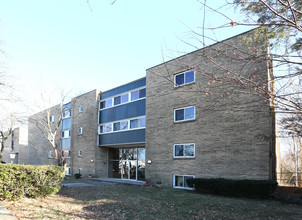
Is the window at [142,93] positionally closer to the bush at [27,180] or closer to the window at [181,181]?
the window at [181,181]

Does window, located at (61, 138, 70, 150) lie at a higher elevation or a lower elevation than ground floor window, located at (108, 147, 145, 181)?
higher

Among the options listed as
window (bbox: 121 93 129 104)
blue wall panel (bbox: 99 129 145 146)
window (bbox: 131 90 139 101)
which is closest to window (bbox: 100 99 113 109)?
window (bbox: 121 93 129 104)

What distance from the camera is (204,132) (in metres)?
15.0

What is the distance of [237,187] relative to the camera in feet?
38.8

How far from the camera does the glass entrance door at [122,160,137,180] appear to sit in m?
22.5

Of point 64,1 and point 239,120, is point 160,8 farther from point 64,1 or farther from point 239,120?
point 239,120

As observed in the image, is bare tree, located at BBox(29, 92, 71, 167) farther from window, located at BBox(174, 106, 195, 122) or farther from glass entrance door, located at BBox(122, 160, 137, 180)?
window, located at BBox(174, 106, 195, 122)

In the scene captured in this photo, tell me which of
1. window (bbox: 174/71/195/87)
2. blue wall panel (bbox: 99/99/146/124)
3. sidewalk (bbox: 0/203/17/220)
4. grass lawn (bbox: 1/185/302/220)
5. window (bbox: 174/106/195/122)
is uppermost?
window (bbox: 174/71/195/87)

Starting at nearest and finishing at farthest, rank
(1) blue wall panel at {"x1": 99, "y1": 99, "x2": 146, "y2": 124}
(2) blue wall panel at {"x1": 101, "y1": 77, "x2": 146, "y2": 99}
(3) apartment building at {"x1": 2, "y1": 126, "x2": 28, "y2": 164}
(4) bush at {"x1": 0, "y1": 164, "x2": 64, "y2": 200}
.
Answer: (4) bush at {"x1": 0, "y1": 164, "x2": 64, "y2": 200} → (1) blue wall panel at {"x1": 99, "y1": 99, "x2": 146, "y2": 124} → (2) blue wall panel at {"x1": 101, "y1": 77, "x2": 146, "y2": 99} → (3) apartment building at {"x1": 2, "y1": 126, "x2": 28, "y2": 164}

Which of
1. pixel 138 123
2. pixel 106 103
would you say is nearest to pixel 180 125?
pixel 138 123

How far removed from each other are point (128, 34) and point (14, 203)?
7446 mm

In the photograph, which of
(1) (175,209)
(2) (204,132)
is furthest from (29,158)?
(1) (175,209)

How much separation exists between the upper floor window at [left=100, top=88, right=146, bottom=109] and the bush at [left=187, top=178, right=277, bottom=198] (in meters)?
9.10

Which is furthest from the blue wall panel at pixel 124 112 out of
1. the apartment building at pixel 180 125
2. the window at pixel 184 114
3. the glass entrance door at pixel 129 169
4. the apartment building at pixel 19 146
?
the apartment building at pixel 19 146
